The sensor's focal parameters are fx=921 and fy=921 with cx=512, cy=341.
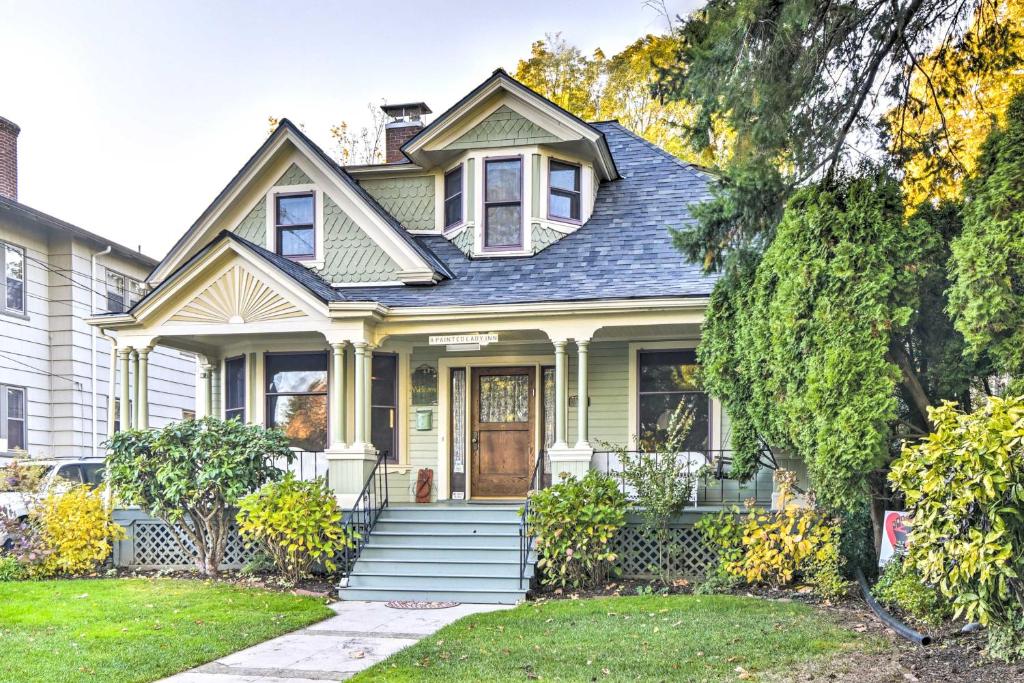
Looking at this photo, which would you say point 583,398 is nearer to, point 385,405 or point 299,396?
point 385,405

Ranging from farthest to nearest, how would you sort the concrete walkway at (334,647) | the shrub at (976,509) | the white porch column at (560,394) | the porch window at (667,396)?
the porch window at (667,396) < the white porch column at (560,394) < the concrete walkway at (334,647) < the shrub at (976,509)

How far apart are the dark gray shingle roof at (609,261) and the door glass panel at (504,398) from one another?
1557mm

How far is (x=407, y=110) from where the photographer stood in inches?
655

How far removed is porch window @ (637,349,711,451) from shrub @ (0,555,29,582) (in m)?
7.93

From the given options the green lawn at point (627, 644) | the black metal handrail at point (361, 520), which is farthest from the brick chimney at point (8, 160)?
the green lawn at point (627, 644)

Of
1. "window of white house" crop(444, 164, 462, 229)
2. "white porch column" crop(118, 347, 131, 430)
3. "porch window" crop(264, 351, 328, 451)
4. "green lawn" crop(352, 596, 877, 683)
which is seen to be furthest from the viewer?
"window of white house" crop(444, 164, 462, 229)

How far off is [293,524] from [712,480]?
519 centimetres

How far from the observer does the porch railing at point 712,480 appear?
11484 millimetres

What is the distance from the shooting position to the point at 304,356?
13.5m

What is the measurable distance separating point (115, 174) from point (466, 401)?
15.7 metres

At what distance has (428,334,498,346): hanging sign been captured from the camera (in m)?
11.9

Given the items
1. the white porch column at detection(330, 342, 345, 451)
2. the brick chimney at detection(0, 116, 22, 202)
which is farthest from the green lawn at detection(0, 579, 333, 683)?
the brick chimney at detection(0, 116, 22, 202)

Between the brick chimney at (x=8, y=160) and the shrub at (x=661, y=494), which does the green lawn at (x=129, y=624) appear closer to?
the shrub at (x=661, y=494)

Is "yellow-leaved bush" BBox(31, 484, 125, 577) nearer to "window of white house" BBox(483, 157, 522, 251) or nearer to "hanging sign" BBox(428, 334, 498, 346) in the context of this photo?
"hanging sign" BBox(428, 334, 498, 346)
